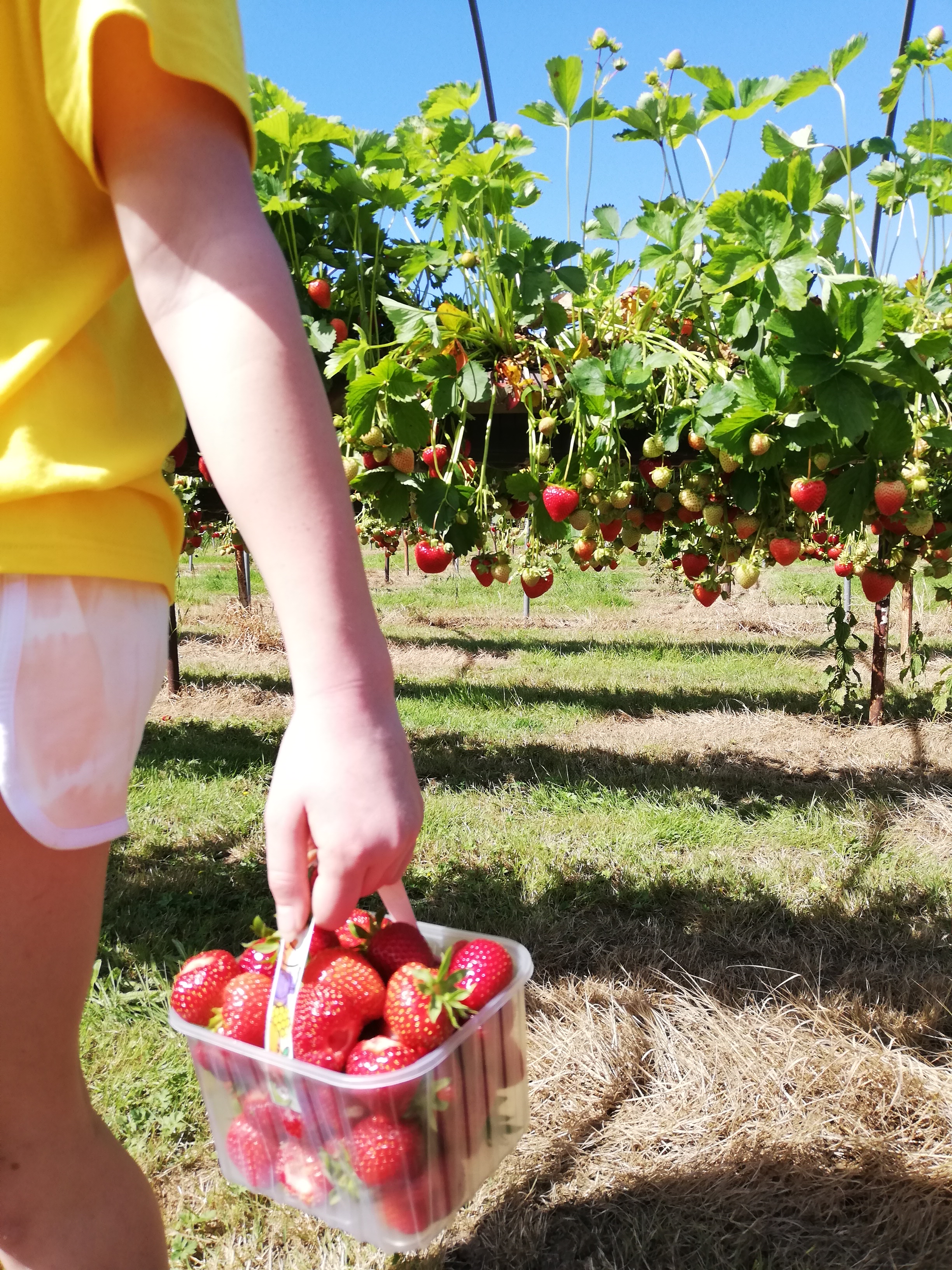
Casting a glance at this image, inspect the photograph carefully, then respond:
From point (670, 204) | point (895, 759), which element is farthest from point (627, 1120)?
point (895, 759)

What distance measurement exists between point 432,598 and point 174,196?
44.1ft

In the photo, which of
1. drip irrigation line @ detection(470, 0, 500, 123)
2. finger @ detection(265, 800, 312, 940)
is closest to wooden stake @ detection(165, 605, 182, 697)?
drip irrigation line @ detection(470, 0, 500, 123)

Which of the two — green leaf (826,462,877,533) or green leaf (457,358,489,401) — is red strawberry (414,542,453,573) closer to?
green leaf (457,358,489,401)

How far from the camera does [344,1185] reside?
973mm

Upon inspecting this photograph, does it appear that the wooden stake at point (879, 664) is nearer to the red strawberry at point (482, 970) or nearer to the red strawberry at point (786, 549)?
the red strawberry at point (786, 549)

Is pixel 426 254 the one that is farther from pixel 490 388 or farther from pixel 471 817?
pixel 471 817

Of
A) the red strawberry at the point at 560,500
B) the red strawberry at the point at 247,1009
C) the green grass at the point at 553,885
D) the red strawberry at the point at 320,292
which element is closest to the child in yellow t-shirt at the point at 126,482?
the red strawberry at the point at 247,1009

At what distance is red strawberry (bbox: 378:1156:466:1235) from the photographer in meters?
0.96

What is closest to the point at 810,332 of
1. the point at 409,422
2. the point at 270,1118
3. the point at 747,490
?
the point at 747,490

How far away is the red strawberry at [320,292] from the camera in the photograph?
256 centimetres

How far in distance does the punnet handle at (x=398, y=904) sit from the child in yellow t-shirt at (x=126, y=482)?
0.21 m

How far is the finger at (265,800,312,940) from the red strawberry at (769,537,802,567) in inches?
82.8

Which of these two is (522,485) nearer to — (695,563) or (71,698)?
(695,563)

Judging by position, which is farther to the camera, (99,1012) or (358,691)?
(99,1012)
